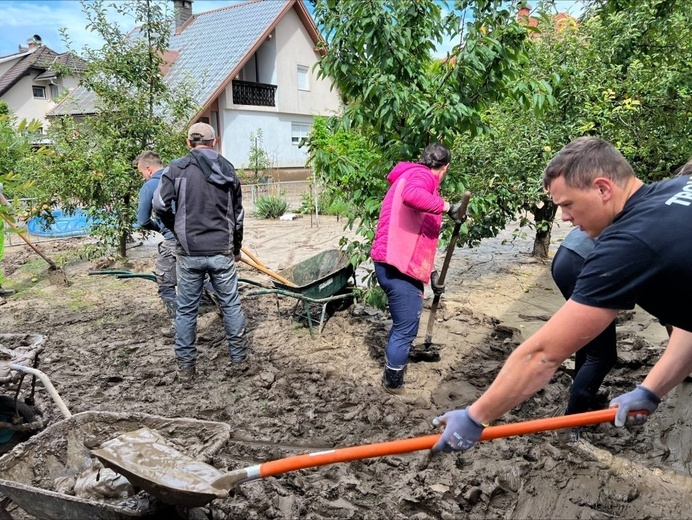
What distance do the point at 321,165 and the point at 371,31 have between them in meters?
1.18

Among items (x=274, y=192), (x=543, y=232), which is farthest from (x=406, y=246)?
(x=274, y=192)

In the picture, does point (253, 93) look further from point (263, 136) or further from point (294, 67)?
point (294, 67)

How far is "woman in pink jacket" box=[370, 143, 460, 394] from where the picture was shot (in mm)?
3805

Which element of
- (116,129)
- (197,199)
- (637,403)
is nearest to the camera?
(637,403)

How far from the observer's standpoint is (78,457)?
8.95 ft

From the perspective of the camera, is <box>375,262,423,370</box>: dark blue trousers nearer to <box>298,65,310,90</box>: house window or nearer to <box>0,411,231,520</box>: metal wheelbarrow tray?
<box>0,411,231,520</box>: metal wheelbarrow tray

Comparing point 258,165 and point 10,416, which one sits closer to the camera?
point 10,416

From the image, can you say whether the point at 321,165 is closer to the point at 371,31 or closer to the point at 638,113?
the point at 371,31

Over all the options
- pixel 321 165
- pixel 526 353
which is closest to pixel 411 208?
pixel 321 165

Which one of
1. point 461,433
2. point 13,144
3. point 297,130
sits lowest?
point 461,433

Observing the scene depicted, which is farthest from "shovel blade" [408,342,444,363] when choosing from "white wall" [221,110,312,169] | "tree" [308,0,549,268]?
"white wall" [221,110,312,169]

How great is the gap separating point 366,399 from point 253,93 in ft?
60.8

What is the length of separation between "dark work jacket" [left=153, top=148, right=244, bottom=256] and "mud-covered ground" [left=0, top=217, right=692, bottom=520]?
1.16 m

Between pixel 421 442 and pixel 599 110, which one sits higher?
pixel 599 110
